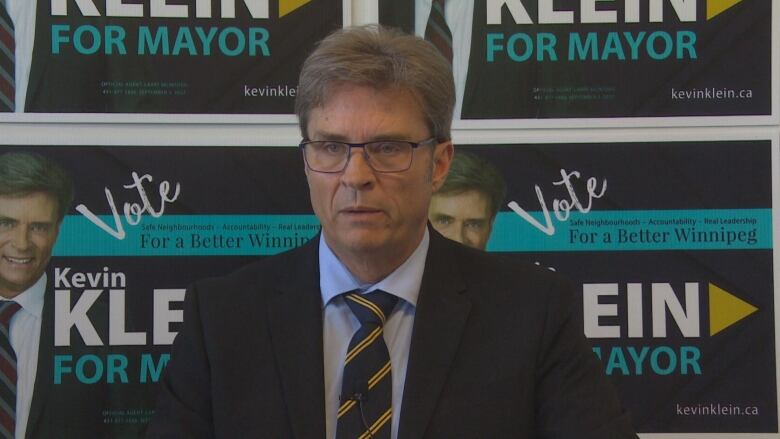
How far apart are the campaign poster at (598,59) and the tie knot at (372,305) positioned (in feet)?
2.05

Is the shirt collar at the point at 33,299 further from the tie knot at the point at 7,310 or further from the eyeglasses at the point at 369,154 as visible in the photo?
the eyeglasses at the point at 369,154

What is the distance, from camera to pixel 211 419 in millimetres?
1323

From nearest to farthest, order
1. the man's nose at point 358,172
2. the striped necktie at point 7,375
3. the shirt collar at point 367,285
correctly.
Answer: the man's nose at point 358,172 → the shirt collar at point 367,285 → the striped necktie at point 7,375

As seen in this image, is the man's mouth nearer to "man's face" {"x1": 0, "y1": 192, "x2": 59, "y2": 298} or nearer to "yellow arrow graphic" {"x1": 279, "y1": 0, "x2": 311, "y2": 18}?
"man's face" {"x1": 0, "y1": 192, "x2": 59, "y2": 298}

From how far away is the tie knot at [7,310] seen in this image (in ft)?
5.87

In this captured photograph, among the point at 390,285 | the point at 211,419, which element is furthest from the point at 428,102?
the point at 211,419

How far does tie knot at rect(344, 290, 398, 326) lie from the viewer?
1.33 metres

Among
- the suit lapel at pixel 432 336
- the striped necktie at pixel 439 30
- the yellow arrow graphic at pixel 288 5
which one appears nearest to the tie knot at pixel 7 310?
the yellow arrow graphic at pixel 288 5

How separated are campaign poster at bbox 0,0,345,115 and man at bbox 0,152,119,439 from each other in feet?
0.52

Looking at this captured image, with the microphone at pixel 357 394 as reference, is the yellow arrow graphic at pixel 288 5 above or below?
above

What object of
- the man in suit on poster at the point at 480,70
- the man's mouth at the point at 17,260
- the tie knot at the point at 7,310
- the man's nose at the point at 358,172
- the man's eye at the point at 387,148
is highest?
the man in suit on poster at the point at 480,70

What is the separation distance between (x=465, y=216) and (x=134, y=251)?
726 mm

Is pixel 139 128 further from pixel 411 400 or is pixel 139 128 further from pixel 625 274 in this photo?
pixel 625 274

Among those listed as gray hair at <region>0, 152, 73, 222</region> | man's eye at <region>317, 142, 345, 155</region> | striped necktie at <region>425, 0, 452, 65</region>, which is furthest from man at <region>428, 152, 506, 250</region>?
gray hair at <region>0, 152, 73, 222</region>
